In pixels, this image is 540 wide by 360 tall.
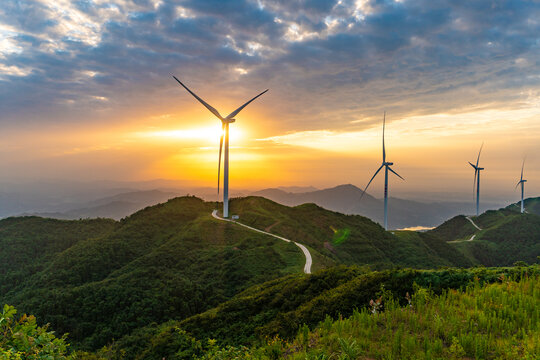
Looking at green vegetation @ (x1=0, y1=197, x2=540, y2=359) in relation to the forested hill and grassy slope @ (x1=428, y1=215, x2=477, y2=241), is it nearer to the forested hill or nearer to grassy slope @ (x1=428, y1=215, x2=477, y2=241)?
the forested hill

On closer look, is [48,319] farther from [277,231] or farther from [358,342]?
[277,231]

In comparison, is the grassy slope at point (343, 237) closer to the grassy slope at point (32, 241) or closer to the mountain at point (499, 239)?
the mountain at point (499, 239)

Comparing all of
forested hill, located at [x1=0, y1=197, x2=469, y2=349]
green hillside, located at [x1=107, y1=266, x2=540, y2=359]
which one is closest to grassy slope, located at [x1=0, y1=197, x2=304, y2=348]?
forested hill, located at [x1=0, y1=197, x2=469, y2=349]

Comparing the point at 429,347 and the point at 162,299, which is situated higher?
the point at 429,347

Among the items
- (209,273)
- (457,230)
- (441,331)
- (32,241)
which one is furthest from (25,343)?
(457,230)

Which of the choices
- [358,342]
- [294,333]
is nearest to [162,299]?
[294,333]

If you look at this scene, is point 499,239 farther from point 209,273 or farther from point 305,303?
point 305,303
